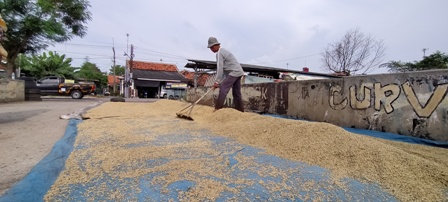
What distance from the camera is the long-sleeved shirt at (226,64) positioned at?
4191 millimetres

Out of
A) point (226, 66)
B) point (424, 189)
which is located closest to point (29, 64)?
point (226, 66)

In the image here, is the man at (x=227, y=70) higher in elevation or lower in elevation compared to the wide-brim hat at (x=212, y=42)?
lower

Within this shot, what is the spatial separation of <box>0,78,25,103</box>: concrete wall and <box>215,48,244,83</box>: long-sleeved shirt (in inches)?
350

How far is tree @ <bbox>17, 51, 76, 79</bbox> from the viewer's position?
2228 cm

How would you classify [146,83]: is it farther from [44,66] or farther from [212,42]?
[212,42]

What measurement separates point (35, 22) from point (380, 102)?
13.6 m

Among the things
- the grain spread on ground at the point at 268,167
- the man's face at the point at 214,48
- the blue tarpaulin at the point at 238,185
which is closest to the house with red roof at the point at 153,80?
the man's face at the point at 214,48

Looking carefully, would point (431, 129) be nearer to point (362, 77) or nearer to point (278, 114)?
point (362, 77)

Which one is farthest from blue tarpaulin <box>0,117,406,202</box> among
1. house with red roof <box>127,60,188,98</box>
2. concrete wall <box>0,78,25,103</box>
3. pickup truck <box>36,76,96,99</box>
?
house with red roof <box>127,60,188,98</box>

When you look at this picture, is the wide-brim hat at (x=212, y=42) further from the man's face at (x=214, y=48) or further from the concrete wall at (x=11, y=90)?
the concrete wall at (x=11, y=90)

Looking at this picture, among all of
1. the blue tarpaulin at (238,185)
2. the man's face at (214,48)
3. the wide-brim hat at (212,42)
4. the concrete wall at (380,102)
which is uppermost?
the wide-brim hat at (212,42)

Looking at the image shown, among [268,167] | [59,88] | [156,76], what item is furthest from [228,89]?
[156,76]

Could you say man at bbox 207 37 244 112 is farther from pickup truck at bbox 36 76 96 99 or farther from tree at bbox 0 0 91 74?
pickup truck at bbox 36 76 96 99

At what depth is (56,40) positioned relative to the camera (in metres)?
12.1
